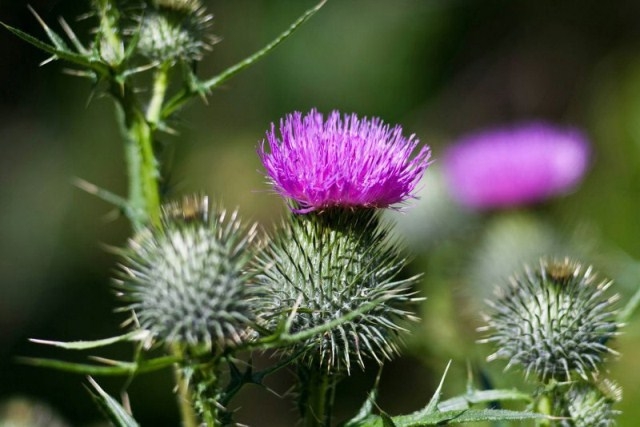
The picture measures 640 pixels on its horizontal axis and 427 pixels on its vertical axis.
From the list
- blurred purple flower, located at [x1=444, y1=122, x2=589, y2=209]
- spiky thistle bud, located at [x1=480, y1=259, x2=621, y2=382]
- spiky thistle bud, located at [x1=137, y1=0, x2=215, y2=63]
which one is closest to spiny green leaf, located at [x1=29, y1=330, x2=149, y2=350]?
spiky thistle bud, located at [x1=480, y1=259, x2=621, y2=382]

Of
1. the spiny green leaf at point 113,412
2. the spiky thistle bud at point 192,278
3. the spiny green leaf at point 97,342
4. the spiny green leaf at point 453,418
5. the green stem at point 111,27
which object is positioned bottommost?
the spiny green leaf at point 113,412

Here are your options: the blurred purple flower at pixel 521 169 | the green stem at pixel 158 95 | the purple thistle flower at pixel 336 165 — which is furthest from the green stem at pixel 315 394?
the blurred purple flower at pixel 521 169

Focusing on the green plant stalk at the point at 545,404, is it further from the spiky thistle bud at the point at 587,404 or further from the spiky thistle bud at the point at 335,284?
the spiky thistle bud at the point at 335,284

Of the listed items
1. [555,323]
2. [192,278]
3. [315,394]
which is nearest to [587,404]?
[555,323]

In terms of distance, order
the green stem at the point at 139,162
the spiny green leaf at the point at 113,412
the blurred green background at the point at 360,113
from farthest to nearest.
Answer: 1. the blurred green background at the point at 360,113
2. the green stem at the point at 139,162
3. the spiny green leaf at the point at 113,412

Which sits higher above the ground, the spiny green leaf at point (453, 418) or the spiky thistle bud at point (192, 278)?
the spiky thistle bud at point (192, 278)

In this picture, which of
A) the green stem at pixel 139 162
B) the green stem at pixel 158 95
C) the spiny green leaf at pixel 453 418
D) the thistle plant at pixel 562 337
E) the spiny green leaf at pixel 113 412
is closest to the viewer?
the spiny green leaf at pixel 453 418

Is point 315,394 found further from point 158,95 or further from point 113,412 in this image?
point 158,95

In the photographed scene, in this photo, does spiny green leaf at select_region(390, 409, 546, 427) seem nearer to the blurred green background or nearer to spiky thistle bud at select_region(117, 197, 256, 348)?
spiky thistle bud at select_region(117, 197, 256, 348)
